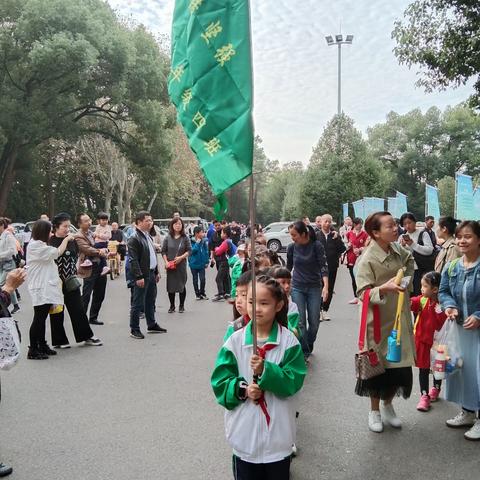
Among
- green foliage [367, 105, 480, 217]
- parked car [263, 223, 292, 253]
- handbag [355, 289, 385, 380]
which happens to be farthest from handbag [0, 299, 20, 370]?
green foliage [367, 105, 480, 217]

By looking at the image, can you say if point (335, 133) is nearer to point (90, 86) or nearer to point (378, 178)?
point (378, 178)

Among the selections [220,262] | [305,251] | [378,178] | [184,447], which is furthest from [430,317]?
[378,178]

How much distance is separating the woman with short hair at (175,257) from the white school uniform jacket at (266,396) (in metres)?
7.55

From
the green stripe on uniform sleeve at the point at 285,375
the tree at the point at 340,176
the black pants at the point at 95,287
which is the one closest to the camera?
the green stripe on uniform sleeve at the point at 285,375

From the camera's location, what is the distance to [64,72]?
2367cm

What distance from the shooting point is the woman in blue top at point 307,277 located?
6.29 m

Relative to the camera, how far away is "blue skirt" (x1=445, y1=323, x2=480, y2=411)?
4.19 meters

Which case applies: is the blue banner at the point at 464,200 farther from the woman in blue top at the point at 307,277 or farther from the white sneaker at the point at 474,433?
the white sneaker at the point at 474,433

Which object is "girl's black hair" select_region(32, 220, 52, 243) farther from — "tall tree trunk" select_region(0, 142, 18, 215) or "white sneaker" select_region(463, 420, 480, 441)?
"tall tree trunk" select_region(0, 142, 18, 215)

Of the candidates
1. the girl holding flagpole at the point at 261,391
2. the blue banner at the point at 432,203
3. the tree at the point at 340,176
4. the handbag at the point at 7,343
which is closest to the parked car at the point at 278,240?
the tree at the point at 340,176

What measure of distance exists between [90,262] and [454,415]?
5.84 m

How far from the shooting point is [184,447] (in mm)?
4074

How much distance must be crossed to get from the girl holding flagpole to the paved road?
45.5 inches

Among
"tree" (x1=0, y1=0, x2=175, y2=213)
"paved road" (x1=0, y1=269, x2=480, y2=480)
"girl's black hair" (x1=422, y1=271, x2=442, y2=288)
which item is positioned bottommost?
"paved road" (x1=0, y1=269, x2=480, y2=480)
